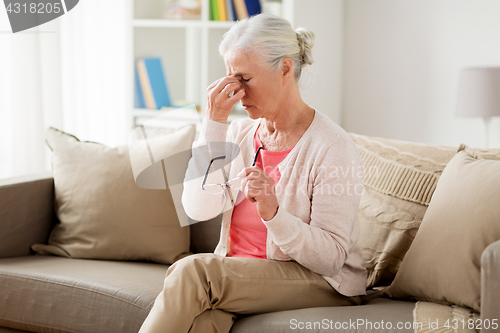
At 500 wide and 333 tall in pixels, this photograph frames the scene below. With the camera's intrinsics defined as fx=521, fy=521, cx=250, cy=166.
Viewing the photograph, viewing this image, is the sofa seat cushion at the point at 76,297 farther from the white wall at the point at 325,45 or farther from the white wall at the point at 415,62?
the white wall at the point at 415,62

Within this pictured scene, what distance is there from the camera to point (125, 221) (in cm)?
180

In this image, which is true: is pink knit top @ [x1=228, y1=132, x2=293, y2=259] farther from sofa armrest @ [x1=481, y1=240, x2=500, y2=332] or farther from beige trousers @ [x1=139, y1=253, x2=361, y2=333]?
sofa armrest @ [x1=481, y1=240, x2=500, y2=332]

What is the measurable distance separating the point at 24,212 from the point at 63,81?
154 cm

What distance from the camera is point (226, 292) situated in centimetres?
128

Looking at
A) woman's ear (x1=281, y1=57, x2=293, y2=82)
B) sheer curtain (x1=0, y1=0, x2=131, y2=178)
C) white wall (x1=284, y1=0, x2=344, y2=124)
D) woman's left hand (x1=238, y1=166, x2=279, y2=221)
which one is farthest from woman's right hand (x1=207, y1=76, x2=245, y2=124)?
sheer curtain (x1=0, y1=0, x2=131, y2=178)

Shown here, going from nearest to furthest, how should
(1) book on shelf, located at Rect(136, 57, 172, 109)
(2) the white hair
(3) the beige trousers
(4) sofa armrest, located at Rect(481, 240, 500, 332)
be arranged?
(4) sofa armrest, located at Rect(481, 240, 500, 332), (3) the beige trousers, (2) the white hair, (1) book on shelf, located at Rect(136, 57, 172, 109)

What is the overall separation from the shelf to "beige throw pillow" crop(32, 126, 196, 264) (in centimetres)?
128

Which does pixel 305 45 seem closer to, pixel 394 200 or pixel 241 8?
pixel 394 200

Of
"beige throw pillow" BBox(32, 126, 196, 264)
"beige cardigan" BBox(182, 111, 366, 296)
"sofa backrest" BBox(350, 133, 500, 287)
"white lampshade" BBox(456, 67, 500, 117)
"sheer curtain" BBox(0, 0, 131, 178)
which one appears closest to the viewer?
"beige cardigan" BBox(182, 111, 366, 296)

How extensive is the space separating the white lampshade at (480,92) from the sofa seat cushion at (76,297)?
181 cm

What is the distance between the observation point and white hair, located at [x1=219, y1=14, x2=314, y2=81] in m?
1.42

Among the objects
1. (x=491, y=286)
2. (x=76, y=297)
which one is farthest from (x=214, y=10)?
(x=491, y=286)

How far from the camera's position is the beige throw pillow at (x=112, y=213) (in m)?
1.80

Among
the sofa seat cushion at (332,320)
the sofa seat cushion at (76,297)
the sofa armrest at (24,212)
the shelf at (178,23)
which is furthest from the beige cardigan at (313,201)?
the shelf at (178,23)
